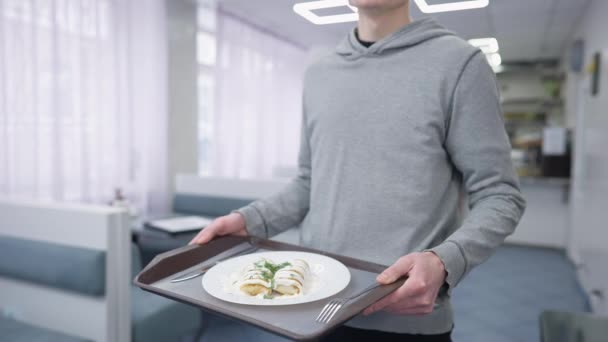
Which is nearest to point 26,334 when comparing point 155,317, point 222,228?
point 155,317

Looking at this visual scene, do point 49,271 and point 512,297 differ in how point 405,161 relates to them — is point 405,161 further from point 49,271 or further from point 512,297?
point 512,297

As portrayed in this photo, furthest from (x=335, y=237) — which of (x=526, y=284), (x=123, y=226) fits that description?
(x=526, y=284)

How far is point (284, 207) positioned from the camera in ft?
2.27

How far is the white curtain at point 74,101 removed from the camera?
200cm

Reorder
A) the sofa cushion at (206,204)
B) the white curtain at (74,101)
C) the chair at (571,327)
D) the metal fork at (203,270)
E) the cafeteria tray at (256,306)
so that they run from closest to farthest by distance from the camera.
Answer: the cafeteria tray at (256,306) < the metal fork at (203,270) < the chair at (571,327) < the white curtain at (74,101) < the sofa cushion at (206,204)

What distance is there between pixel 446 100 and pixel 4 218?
142 cm

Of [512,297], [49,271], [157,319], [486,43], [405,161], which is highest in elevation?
[486,43]

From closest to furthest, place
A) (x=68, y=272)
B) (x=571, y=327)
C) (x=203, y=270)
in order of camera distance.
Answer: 1. (x=203, y=270)
2. (x=571, y=327)
3. (x=68, y=272)

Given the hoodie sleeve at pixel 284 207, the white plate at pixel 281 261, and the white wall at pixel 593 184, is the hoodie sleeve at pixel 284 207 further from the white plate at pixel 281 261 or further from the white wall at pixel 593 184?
the white wall at pixel 593 184

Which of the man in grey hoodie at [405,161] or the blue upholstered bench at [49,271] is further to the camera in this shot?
the blue upholstered bench at [49,271]

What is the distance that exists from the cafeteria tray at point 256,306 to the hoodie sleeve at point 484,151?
147 millimetres

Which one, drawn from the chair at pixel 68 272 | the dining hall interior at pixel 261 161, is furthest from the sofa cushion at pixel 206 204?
the chair at pixel 68 272

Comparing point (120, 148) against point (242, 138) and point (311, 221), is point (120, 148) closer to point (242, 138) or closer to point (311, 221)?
point (242, 138)

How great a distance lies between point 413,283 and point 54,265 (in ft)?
3.82
